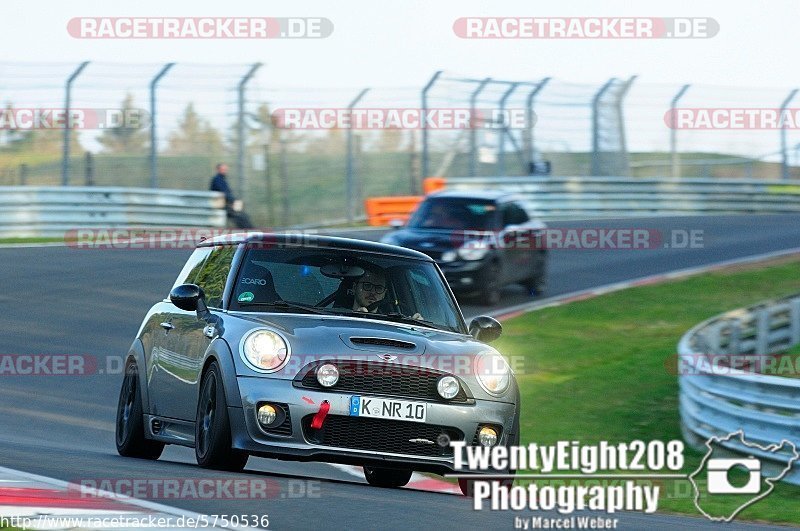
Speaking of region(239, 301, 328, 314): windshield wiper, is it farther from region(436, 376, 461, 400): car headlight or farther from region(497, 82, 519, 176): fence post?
region(497, 82, 519, 176): fence post

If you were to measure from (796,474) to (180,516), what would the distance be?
5.32 metres

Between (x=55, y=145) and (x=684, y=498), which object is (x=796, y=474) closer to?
(x=684, y=498)

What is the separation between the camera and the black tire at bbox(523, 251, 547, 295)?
67.3 feet

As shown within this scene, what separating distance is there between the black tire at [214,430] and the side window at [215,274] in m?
0.65

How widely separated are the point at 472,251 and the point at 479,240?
0.27 m

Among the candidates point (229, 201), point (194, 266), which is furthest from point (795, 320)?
point (229, 201)

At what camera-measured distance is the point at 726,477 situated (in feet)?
33.8

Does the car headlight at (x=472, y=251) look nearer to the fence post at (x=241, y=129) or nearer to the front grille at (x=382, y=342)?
the fence post at (x=241, y=129)

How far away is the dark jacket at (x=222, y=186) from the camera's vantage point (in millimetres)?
27047

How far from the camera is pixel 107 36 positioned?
1903cm

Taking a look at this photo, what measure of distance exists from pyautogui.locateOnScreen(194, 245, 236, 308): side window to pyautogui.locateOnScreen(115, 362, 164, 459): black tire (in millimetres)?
842

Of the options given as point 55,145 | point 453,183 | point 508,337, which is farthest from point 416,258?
point 453,183

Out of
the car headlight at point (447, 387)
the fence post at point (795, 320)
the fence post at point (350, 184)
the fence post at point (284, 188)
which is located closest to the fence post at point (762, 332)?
the fence post at point (795, 320)

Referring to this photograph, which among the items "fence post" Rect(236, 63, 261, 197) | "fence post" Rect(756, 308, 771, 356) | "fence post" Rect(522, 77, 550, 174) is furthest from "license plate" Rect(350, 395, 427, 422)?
"fence post" Rect(522, 77, 550, 174)
